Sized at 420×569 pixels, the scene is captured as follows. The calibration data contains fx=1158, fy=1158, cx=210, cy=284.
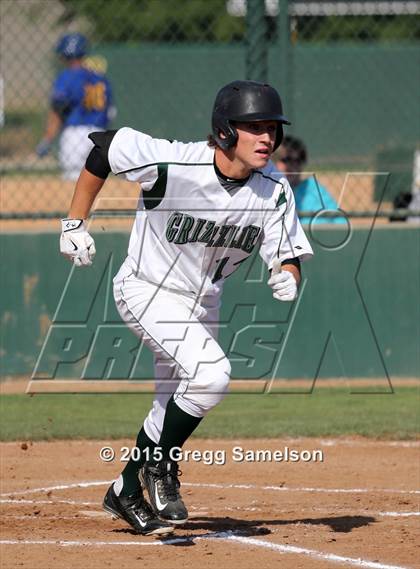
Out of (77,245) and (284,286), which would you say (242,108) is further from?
(77,245)

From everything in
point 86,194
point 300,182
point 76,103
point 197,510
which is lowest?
point 197,510

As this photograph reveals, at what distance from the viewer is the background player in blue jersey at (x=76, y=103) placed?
12211 millimetres

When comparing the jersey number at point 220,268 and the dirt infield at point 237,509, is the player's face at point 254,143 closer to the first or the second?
the jersey number at point 220,268

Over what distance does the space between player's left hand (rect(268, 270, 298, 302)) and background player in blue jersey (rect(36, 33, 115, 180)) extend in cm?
698

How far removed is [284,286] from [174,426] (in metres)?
0.80

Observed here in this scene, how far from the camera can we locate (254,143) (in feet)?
16.9

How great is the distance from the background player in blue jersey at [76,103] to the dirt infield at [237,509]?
540 centimetres

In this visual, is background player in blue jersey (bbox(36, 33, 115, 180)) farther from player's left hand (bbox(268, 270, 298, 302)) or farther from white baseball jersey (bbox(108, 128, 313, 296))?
player's left hand (bbox(268, 270, 298, 302))

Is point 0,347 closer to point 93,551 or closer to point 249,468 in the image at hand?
point 249,468

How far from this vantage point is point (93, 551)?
5098mm

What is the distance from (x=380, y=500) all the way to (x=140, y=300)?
182 cm

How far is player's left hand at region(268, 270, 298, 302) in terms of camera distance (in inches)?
201

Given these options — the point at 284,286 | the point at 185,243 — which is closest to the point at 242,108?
the point at 185,243

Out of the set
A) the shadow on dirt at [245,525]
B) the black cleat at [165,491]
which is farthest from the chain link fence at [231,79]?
the black cleat at [165,491]
